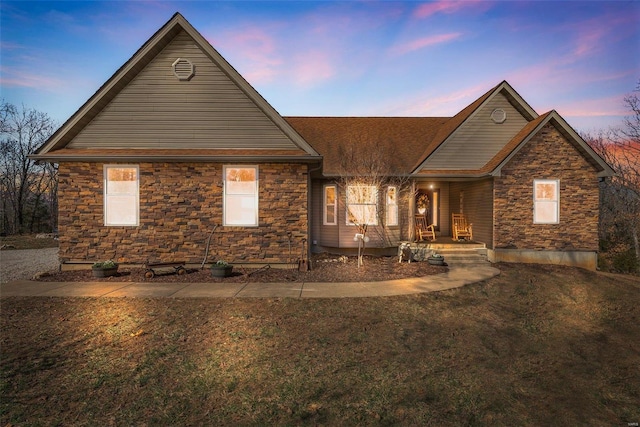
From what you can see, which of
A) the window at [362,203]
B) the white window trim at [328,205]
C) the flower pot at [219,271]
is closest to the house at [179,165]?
the flower pot at [219,271]

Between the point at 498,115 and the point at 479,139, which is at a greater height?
the point at 498,115

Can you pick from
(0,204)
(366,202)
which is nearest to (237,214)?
(366,202)

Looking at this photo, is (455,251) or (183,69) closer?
(183,69)

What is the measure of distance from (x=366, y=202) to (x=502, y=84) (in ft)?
26.1

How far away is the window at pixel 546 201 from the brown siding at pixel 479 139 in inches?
92.9

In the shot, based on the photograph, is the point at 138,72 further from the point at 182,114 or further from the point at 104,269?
the point at 104,269

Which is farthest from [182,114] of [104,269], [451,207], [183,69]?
[451,207]

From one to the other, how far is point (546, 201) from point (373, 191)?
23.2 feet

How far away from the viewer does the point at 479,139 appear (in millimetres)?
14625

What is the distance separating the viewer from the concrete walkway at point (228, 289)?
26.4 ft

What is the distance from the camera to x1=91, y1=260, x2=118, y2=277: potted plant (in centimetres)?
996

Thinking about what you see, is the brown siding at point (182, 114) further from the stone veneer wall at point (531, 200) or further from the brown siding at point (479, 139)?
the stone veneer wall at point (531, 200)

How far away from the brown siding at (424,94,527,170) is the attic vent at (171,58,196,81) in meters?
10.2

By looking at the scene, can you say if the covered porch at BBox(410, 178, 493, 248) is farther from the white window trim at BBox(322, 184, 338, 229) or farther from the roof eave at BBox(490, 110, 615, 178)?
the white window trim at BBox(322, 184, 338, 229)
